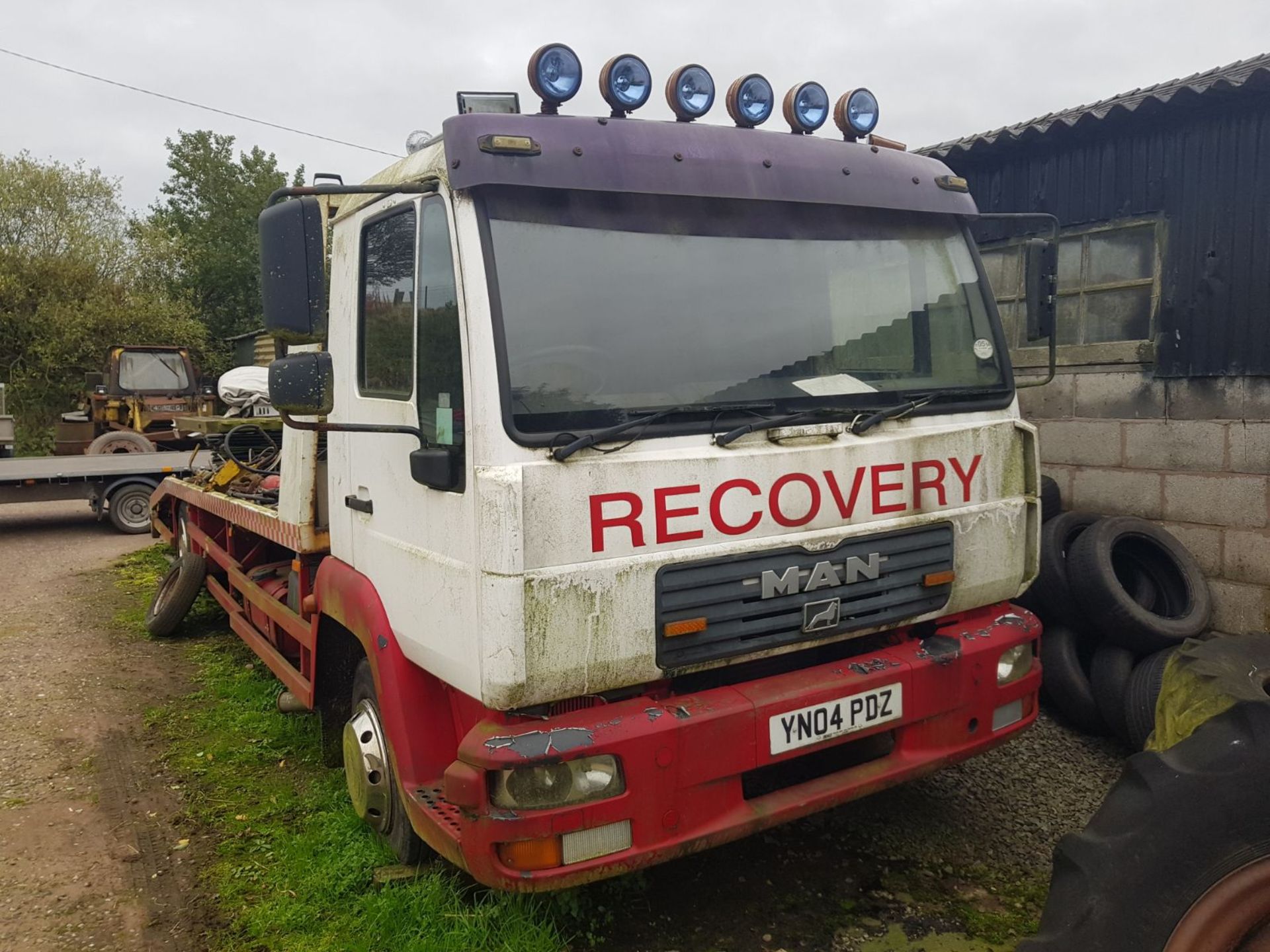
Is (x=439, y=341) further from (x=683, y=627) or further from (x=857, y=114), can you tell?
(x=857, y=114)

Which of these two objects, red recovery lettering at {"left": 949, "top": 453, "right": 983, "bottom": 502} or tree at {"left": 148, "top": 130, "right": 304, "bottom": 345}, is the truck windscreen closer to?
red recovery lettering at {"left": 949, "top": 453, "right": 983, "bottom": 502}

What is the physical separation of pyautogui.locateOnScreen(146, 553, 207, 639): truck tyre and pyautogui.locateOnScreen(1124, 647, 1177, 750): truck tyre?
5421 mm

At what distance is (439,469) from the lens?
2.46 metres

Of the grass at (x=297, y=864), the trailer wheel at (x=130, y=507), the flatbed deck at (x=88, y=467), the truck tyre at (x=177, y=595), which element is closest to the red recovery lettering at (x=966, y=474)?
the grass at (x=297, y=864)

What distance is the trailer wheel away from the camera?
10.9 meters

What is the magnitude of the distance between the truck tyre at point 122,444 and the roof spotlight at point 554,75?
41.1ft

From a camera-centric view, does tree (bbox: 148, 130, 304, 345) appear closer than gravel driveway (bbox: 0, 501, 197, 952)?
No

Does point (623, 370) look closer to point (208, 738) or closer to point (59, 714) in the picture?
point (208, 738)

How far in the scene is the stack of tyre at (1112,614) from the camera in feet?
13.2

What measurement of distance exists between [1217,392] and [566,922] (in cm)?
410

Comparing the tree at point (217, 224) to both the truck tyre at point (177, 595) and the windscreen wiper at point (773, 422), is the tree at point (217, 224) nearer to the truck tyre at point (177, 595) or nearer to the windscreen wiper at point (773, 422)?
the truck tyre at point (177, 595)

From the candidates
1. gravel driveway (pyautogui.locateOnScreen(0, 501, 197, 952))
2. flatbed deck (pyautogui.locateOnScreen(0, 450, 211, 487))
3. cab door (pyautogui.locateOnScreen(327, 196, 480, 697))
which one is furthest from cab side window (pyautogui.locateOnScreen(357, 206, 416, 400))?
flatbed deck (pyautogui.locateOnScreen(0, 450, 211, 487))

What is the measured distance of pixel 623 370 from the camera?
2561 mm

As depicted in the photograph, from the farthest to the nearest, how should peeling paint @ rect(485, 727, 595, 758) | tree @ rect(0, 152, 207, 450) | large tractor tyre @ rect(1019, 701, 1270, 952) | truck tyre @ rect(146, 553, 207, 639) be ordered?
tree @ rect(0, 152, 207, 450), truck tyre @ rect(146, 553, 207, 639), peeling paint @ rect(485, 727, 595, 758), large tractor tyre @ rect(1019, 701, 1270, 952)
